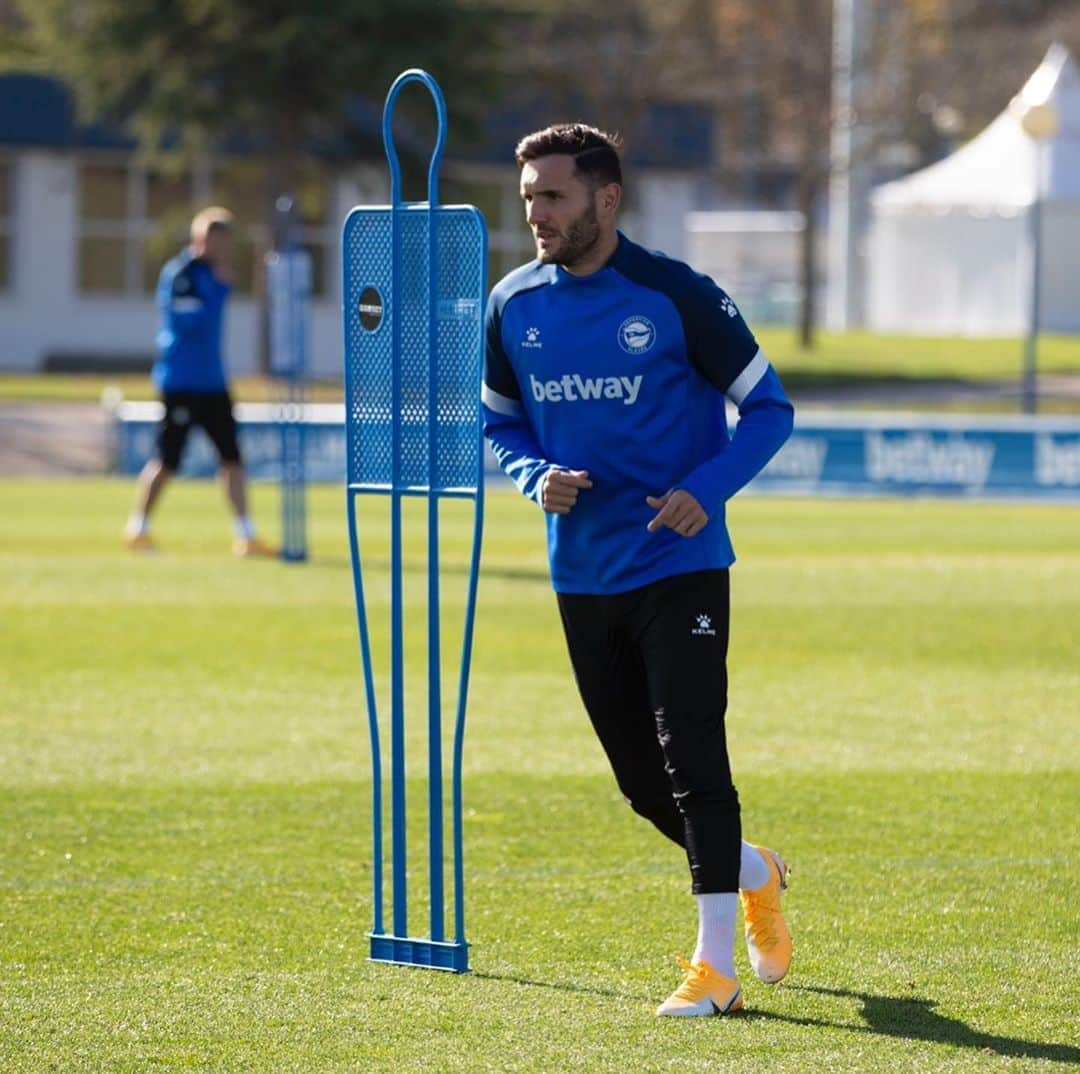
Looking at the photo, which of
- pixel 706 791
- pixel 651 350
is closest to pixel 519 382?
pixel 651 350

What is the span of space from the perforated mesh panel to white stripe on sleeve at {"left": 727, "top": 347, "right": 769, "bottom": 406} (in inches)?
24.9

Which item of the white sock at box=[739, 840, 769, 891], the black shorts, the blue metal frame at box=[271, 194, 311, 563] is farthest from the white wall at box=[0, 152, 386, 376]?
the white sock at box=[739, 840, 769, 891]

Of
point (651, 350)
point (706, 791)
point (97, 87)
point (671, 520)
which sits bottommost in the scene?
point (706, 791)

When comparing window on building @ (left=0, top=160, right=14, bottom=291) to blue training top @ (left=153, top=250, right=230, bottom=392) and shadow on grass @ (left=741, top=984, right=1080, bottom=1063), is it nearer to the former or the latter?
blue training top @ (left=153, top=250, right=230, bottom=392)

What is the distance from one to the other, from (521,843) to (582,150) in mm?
3025

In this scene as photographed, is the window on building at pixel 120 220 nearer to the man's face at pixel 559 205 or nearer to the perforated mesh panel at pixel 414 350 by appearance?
the perforated mesh panel at pixel 414 350

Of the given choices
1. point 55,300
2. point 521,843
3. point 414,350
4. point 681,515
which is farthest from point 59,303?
point 681,515

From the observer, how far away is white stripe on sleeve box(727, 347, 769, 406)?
18.6 feet

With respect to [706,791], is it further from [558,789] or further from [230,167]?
[230,167]

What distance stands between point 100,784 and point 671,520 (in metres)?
4.10

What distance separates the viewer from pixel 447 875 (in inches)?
294

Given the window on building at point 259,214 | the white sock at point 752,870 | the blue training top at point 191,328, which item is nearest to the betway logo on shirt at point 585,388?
the white sock at point 752,870

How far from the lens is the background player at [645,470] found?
561 cm

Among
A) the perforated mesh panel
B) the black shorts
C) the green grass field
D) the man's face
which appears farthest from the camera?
the black shorts
